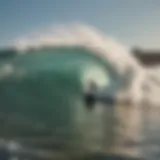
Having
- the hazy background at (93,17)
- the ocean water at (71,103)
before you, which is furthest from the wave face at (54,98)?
the hazy background at (93,17)

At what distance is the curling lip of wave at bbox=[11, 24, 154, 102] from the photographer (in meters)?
1.38

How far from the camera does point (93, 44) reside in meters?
1.40

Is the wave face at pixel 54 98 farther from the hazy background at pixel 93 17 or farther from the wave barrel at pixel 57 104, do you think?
the hazy background at pixel 93 17

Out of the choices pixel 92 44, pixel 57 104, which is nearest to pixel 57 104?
pixel 57 104

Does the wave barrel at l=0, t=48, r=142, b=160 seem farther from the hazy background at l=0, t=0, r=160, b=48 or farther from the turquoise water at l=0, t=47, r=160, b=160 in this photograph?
the hazy background at l=0, t=0, r=160, b=48

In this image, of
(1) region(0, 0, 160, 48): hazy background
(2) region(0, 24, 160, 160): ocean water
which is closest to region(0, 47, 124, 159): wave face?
(2) region(0, 24, 160, 160): ocean water

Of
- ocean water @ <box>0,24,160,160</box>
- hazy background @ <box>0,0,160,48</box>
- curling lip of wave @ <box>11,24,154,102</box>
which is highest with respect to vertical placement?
hazy background @ <box>0,0,160,48</box>

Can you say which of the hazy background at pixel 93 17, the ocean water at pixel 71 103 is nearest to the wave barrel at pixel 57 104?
the ocean water at pixel 71 103

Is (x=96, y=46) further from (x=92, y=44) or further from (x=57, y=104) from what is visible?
(x=57, y=104)

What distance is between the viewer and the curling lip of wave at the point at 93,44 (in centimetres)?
138

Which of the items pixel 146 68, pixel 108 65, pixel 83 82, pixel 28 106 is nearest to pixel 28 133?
pixel 28 106

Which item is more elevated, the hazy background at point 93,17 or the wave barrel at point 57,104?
the hazy background at point 93,17

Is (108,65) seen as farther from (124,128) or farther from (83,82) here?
(124,128)

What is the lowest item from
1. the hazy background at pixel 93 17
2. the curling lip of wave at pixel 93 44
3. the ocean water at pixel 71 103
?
the ocean water at pixel 71 103
